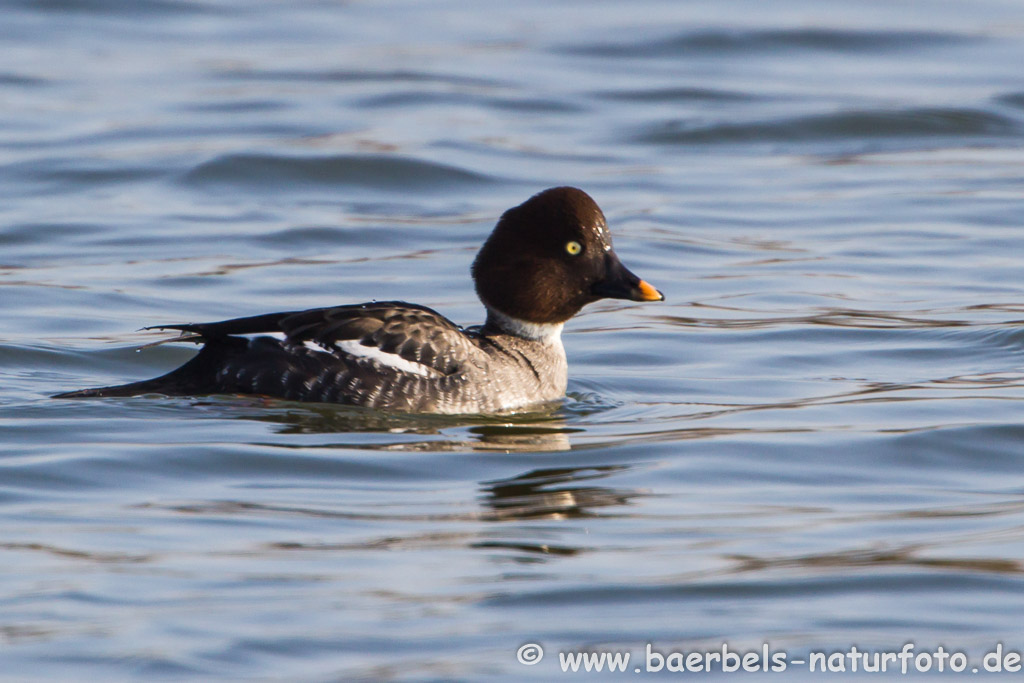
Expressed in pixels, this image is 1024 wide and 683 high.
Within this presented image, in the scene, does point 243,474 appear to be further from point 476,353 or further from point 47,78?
point 47,78

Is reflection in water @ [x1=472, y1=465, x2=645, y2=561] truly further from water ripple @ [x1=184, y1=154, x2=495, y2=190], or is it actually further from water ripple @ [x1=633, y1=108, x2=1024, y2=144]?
water ripple @ [x1=633, y1=108, x2=1024, y2=144]

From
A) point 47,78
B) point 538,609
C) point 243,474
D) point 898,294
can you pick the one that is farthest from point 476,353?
point 47,78

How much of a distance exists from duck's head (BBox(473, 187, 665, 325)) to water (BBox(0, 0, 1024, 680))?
57 centimetres

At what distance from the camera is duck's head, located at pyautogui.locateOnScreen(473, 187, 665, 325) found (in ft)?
29.0

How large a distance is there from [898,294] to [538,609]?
6.51 m

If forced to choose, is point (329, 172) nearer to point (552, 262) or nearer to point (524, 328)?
point (524, 328)

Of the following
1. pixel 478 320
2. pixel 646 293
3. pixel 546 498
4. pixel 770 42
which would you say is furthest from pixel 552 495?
pixel 770 42

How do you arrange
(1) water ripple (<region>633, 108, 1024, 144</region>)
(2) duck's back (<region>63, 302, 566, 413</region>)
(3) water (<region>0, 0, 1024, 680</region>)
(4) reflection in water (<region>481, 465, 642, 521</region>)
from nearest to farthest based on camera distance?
(3) water (<region>0, 0, 1024, 680</region>) → (4) reflection in water (<region>481, 465, 642, 521</region>) → (2) duck's back (<region>63, 302, 566, 413</region>) → (1) water ripple (<region>633, 108, 1024, 144</region>)

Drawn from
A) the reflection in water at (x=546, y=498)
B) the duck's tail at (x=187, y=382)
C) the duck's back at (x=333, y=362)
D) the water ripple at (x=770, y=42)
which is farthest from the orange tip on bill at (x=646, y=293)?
the water ripple at (x=770, y=42)

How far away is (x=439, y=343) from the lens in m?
8.42

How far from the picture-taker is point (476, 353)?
8.62 metres

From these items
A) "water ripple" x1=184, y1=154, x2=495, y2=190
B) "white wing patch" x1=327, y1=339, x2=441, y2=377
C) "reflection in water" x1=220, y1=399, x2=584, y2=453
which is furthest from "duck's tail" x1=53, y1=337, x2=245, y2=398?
"water ripple" x1=184, y1=154, x2=495, y2=190

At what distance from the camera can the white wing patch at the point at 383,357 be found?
27.2ft

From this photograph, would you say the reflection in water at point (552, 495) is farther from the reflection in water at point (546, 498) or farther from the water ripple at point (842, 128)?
the water ripple at point (842, 128)
